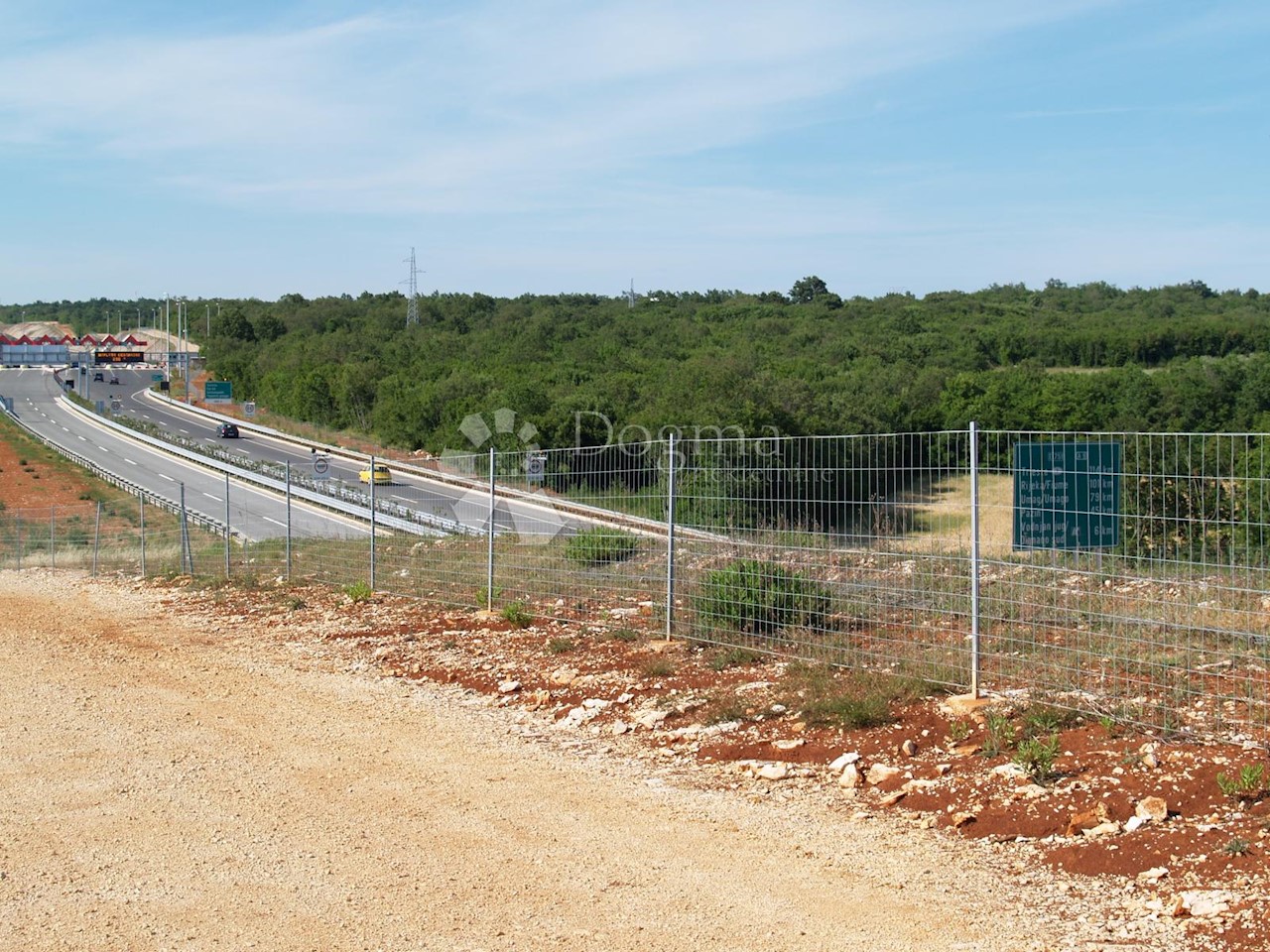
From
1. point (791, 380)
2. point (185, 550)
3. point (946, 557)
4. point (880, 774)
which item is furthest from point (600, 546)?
point (791, 380)

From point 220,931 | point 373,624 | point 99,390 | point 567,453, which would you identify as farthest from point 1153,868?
point 99,390

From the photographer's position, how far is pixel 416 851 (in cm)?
601

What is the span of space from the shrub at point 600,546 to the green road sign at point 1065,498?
454 cm

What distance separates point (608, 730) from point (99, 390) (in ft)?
394

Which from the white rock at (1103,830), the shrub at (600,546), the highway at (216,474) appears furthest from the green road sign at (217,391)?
the white rock at (1103,830)

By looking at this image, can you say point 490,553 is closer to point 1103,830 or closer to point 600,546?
point 600,546

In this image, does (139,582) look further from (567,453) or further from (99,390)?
(99,390)

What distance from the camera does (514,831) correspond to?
20.8 feet

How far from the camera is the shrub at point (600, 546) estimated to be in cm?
1194

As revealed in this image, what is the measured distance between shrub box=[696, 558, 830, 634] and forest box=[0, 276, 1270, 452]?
21.4 meters

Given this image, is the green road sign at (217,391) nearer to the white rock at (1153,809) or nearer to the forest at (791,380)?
the forest at (791,380)

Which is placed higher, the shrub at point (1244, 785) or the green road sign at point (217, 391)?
the green road sign at point (217, 391)

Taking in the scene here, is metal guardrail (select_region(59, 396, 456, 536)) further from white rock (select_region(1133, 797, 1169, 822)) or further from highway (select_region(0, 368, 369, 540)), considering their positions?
white rock (select_region(1133, 797, 1169, 822))

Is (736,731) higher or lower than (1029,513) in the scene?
lower
